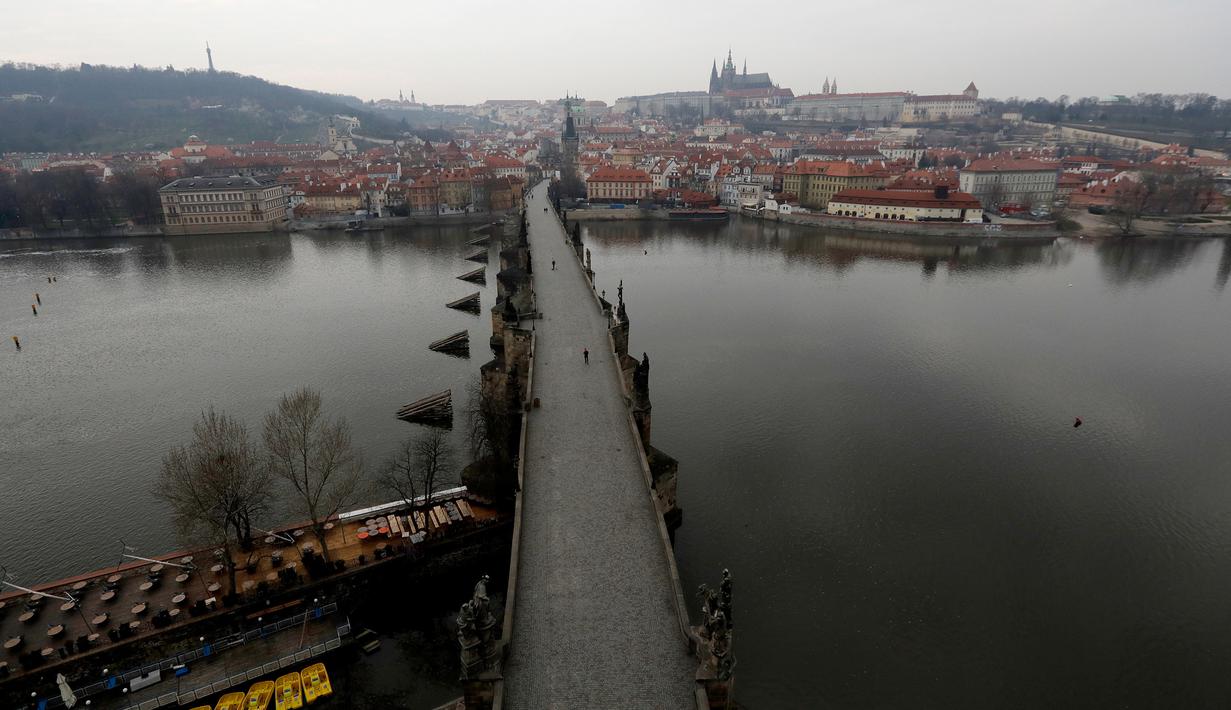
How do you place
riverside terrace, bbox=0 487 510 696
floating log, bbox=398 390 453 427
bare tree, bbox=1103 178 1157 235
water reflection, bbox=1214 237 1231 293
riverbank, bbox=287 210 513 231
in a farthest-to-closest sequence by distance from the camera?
riverbank, bbox=287 210 513 231 < bare tree, bbox=1103 178 1157 235 < water reflection, bbox=1214 237 1231 293 < floating log, bbox=398 390 453 427 < riverside terrace, bbox=0 487 510 696

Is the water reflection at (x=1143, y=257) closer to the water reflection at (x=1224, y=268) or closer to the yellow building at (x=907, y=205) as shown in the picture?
the water reflection at (x=1224, y=268)

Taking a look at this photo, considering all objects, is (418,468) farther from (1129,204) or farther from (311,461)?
Result: (1129,204)

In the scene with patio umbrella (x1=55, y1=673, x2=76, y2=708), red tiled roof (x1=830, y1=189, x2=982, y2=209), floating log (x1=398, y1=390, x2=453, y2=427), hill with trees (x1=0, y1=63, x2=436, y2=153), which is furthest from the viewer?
hill with trees (x1=0, y1=63, x2=436, y2=153)

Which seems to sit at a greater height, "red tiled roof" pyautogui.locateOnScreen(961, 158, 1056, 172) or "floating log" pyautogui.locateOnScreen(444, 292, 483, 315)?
"red tiled roof" pyautogui.locateOnScreen(961, 158, 1056, 172)

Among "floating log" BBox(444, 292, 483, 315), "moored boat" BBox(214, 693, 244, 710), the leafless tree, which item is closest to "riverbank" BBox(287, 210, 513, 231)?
"floating log" BBox(444, 292, 483, 315)

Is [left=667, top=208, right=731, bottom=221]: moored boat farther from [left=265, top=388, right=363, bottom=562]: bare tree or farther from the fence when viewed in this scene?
the fence

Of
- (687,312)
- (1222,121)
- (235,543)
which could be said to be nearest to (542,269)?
(687,312)
